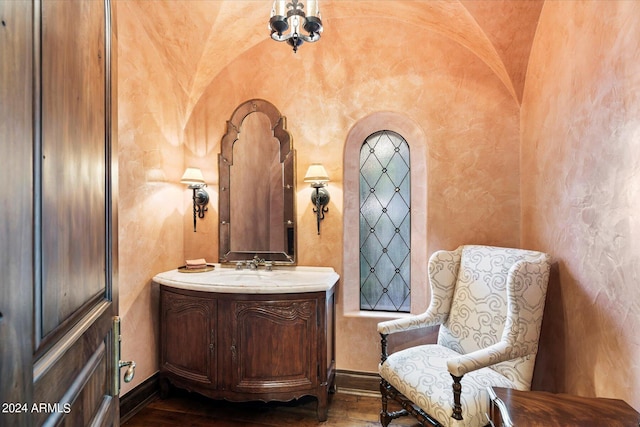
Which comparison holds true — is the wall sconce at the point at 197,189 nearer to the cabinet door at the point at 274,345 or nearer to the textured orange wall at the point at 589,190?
the cabinet door at the point at 274,345

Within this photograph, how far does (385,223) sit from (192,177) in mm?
1687

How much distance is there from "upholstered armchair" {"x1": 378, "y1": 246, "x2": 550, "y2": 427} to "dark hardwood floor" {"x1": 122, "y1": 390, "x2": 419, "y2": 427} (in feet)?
0.88

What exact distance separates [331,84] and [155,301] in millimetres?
2288

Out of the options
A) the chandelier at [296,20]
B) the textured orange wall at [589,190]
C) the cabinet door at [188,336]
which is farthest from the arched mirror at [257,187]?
the textured orange wall at [589,190]

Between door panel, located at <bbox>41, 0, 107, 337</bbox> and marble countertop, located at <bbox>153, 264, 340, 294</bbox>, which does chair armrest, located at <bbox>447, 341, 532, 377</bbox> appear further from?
door panel, located at <bbox>41, 0, 107, 337</bbox>

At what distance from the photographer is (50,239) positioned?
54 cm

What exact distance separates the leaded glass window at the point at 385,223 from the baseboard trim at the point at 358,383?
525 millimetres

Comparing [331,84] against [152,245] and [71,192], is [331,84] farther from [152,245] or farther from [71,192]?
[71,192]

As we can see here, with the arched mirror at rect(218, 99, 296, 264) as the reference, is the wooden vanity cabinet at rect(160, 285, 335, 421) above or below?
below

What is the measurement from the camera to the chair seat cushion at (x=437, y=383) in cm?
153

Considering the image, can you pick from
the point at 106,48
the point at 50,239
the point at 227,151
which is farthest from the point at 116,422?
the point at 227,151

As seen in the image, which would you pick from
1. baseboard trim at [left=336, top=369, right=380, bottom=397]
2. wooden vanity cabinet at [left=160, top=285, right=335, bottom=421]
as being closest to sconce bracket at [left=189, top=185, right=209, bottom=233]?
wooden vanity cabinet at [left=160, top=285, right=335, bottom=421]

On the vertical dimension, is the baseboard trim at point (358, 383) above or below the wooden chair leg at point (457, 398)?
below

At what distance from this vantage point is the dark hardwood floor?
2.16 meters
